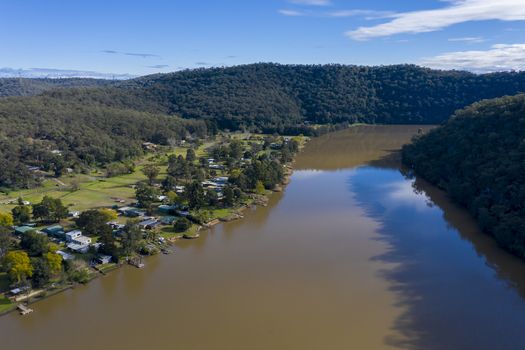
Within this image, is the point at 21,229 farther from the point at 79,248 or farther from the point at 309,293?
the point at 309,293

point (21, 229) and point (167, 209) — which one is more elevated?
point (167, 209)

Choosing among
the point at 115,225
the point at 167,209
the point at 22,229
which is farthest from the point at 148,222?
the point at 22,229

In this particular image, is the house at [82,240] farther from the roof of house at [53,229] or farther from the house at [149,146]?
the house at [149,146]

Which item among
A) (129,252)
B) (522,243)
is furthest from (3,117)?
(522,243)

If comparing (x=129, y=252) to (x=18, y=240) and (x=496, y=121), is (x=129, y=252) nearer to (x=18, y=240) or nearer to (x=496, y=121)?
(x=18, y=240)

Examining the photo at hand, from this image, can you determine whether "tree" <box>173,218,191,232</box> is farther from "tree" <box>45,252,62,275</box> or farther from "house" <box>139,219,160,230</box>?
"tree" <box>45,252,62,275</box>

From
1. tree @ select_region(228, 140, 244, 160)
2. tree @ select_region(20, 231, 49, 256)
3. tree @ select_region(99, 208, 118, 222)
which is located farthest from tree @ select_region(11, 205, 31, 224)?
tree @ select_region(228, 140, 244, 160)
